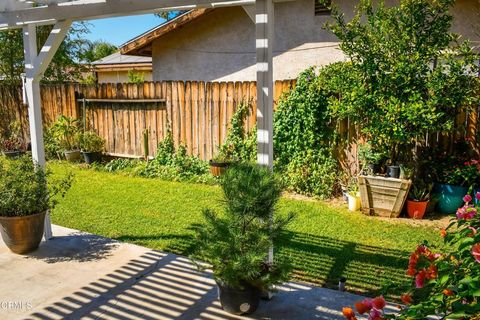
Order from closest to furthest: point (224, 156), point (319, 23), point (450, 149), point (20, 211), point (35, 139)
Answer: point (20, 211) < point (35, 139) < point (450, 149) < point (224, 156) < point (319, 23)

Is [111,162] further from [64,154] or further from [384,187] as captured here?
[384,187]

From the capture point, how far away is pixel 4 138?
10578 mm

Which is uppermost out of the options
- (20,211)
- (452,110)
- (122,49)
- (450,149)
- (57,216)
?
(122,49)

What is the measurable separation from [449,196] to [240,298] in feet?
12.8

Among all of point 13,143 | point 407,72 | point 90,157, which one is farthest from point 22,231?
point 13,143

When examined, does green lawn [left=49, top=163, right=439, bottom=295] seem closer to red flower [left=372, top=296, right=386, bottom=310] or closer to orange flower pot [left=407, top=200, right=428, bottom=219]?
orange flower pot [left=407, top=200, right=428, bottom=219]

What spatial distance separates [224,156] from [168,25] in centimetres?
358

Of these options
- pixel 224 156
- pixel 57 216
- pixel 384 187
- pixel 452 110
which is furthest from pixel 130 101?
pixel 452 110

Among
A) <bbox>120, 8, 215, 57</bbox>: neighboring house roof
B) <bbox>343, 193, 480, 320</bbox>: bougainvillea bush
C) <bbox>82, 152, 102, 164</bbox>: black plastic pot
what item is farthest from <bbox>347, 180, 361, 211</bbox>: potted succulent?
<bbox>82, 152, 102, 164</bbox>: black plastic pot

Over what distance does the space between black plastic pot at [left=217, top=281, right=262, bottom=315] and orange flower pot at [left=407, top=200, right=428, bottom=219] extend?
10.7ft

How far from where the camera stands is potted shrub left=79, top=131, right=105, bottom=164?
8.91 metres

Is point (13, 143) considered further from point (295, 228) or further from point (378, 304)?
point (378, 304)

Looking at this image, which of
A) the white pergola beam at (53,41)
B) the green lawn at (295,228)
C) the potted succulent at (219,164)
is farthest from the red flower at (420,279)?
the potted succulent at (219,164)

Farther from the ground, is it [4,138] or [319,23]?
[319,23]
